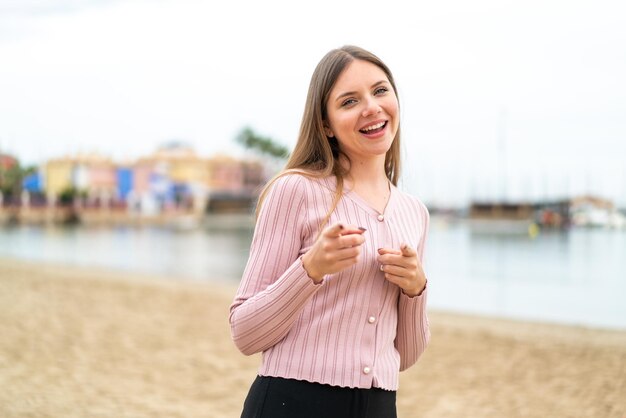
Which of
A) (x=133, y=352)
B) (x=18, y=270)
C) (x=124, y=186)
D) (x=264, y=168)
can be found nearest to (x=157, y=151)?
(x=124, y=186)

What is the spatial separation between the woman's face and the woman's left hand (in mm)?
295

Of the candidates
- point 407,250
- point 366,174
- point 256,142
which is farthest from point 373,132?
point 256,142

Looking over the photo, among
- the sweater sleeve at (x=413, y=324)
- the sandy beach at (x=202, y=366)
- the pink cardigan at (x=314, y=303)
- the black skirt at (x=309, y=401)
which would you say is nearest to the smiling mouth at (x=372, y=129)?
the pink cardigan at (x=314, y=303)

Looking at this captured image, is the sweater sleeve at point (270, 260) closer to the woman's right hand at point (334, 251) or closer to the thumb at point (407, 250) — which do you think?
the woman's right hand at point (334, 251)

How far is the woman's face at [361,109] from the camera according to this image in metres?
1.83

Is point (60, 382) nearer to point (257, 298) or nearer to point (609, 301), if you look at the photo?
point (257, 298)

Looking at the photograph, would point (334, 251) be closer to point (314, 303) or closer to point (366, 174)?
point (314, 303)

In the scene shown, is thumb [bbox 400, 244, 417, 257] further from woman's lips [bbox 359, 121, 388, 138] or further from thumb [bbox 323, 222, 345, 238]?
woman's lips [bbox 359, 121, 388, 138]

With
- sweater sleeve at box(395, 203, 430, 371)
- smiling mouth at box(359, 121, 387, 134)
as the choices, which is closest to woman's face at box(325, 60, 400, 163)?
smiling mouth at box(359, 121, 387, 134)

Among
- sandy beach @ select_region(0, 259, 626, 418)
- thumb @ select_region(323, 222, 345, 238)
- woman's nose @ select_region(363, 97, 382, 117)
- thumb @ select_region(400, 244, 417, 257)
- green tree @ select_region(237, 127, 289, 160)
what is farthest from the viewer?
green tree @ select_region(237, 127, 289, 160)

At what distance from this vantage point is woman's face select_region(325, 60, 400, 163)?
183 cm

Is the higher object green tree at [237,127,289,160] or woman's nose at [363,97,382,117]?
green tree at [237,127,289,160]

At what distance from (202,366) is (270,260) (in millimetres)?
6238

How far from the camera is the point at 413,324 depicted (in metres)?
1.90
